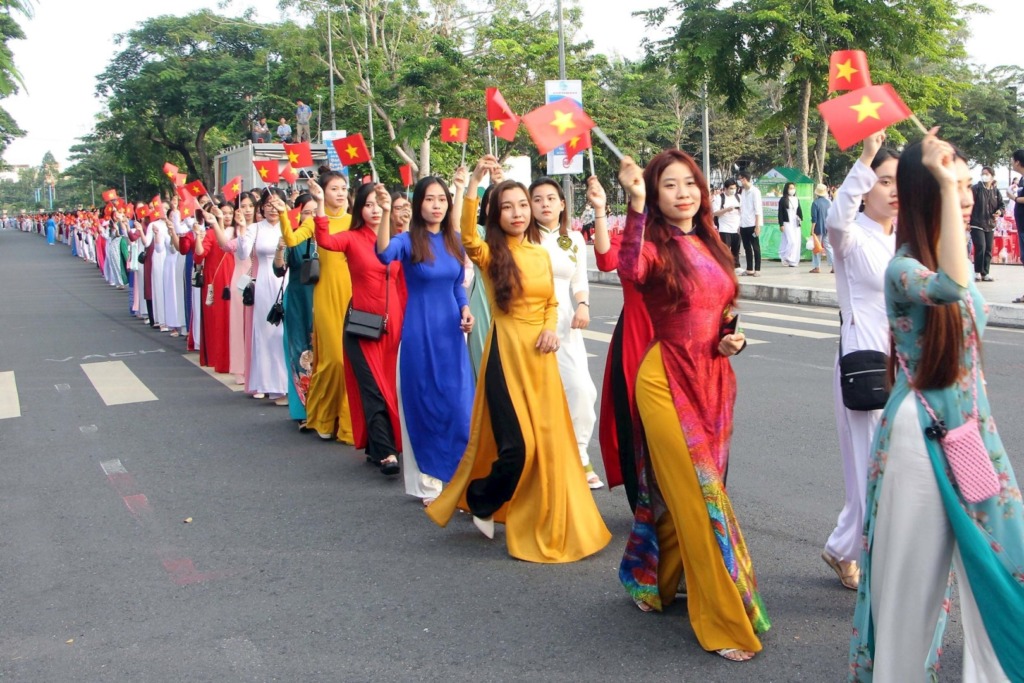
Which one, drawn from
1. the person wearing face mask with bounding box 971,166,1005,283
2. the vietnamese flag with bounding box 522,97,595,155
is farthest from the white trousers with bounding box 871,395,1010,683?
the person wearing face mask with bounding box 971,166,1005,283

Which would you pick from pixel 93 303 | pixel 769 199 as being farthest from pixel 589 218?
pixel 93 303

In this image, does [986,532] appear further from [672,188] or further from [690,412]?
[672,188]

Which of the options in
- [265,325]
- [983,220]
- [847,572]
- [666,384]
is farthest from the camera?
[983,220]

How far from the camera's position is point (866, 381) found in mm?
3863

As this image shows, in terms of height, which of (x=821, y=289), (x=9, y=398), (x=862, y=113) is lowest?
(x=9, y=398)

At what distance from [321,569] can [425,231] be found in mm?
1867

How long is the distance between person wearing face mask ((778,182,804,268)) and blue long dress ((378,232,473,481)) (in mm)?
14374

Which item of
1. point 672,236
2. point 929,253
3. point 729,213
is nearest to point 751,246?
point 729,213

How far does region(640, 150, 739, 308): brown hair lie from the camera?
3.73 m

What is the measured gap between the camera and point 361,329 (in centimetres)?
644

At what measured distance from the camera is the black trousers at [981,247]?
578 inches

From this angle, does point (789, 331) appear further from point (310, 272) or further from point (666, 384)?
point (666, 384)

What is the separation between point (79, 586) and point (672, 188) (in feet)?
9.53

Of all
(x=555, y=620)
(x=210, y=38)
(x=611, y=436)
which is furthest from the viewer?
(x=210, y=38)
